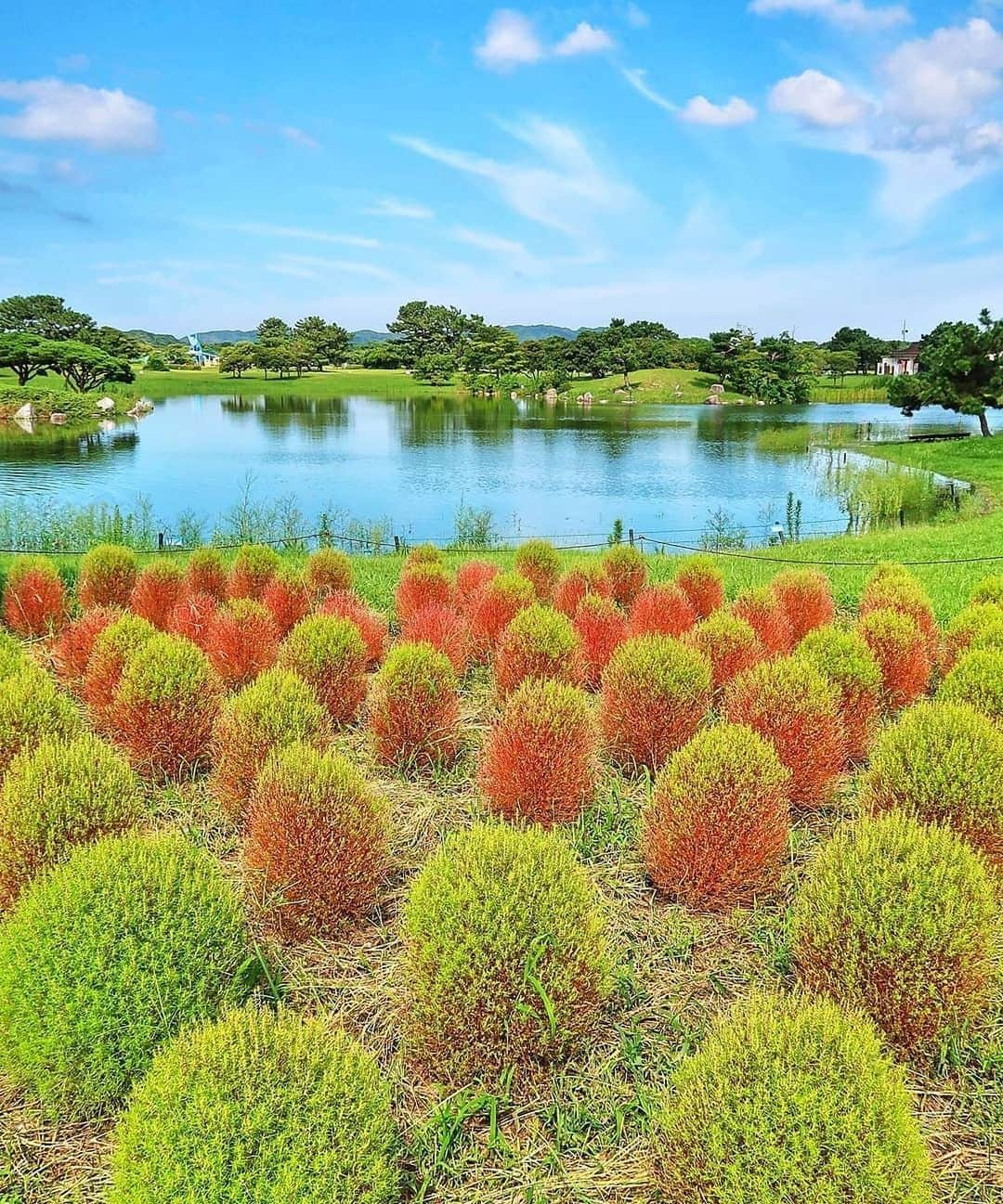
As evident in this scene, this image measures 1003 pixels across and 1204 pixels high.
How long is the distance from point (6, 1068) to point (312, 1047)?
1.25 m

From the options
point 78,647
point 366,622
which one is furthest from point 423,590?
point 78,647

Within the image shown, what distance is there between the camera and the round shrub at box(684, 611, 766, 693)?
18.6 feet

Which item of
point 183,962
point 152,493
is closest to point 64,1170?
point 183,962

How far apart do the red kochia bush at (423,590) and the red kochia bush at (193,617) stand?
1540 millimetres

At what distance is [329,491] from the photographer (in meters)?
24.4

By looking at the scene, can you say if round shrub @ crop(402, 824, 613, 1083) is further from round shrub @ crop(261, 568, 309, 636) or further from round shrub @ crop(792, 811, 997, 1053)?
round shrub @ crop(261, 568, 309, 636)

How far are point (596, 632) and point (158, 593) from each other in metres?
3.78

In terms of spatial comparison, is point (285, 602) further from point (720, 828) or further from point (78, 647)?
point (720, 828)

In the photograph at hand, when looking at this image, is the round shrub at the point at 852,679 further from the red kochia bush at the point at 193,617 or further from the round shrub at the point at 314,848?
the red kochia bush at the point at 193,617

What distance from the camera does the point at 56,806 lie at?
3.44m

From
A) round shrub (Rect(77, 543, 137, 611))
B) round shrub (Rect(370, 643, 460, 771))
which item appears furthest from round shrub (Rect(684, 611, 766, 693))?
round shrub (Rect(77, 543, 137, 611))

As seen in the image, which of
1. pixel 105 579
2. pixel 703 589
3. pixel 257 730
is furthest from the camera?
pixel 105 579

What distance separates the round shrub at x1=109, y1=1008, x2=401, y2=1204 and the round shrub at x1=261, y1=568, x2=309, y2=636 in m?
4.94

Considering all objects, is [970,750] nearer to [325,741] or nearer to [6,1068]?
[325,741]
